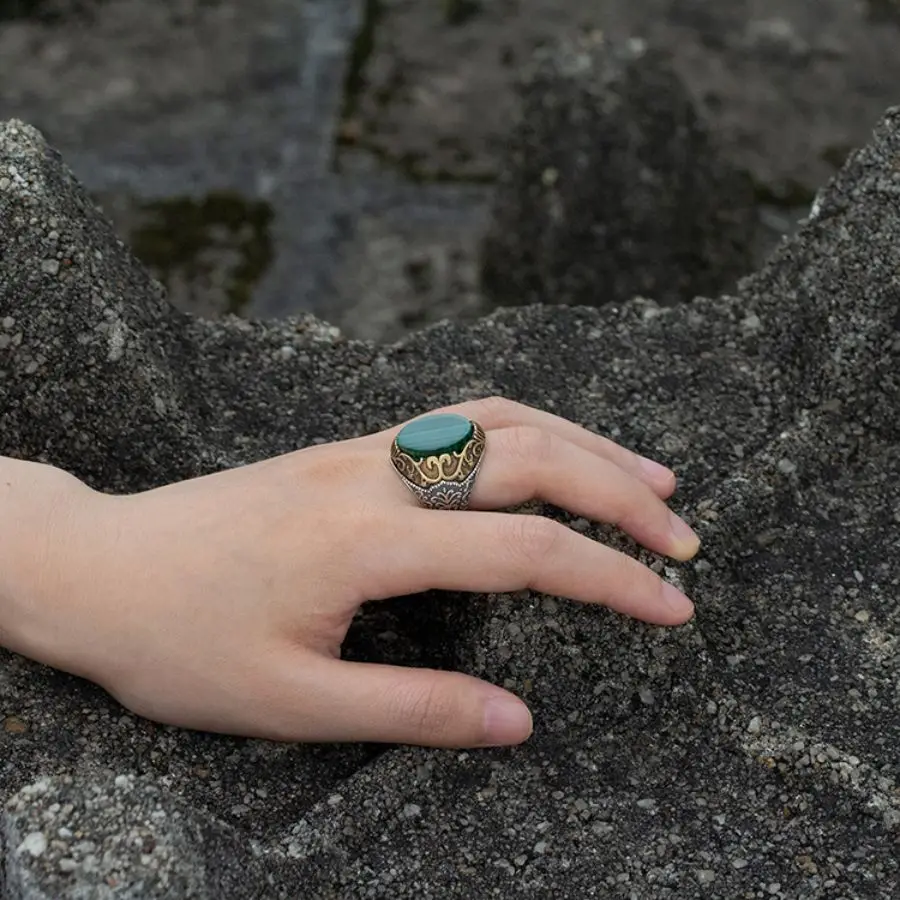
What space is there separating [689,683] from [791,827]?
15 cm

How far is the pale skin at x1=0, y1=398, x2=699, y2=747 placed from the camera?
1.14 meters

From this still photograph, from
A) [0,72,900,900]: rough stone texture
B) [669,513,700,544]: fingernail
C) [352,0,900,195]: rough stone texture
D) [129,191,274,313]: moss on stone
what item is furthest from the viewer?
[352,0,900,195]: rough stone texture

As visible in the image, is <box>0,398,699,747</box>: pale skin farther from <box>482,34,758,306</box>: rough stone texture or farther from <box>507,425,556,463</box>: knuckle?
<box>482,34,758,306</box>: rough stone texture

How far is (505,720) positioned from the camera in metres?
1.16

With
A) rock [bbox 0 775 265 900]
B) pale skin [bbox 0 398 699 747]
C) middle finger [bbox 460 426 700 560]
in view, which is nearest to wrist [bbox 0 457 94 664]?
pale skin [bbox 0 398 699 747]

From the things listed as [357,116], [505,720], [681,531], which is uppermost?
[681,531]

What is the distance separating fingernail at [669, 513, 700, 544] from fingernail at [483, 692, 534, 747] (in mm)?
214

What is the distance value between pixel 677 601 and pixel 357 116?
155 centimetres

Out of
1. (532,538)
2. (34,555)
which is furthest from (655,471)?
(34,555)

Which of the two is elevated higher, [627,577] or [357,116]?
[627,577]

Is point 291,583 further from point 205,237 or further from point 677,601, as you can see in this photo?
point 205,237

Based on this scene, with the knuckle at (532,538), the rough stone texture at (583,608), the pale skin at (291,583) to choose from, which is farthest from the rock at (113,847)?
the knuckle at (532,538)

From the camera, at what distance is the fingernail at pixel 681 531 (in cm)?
124

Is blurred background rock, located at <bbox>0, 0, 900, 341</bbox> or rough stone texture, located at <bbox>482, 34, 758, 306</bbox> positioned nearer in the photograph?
rough stone texture, located at <bbox>482, 34, 758, 306</bbox>
